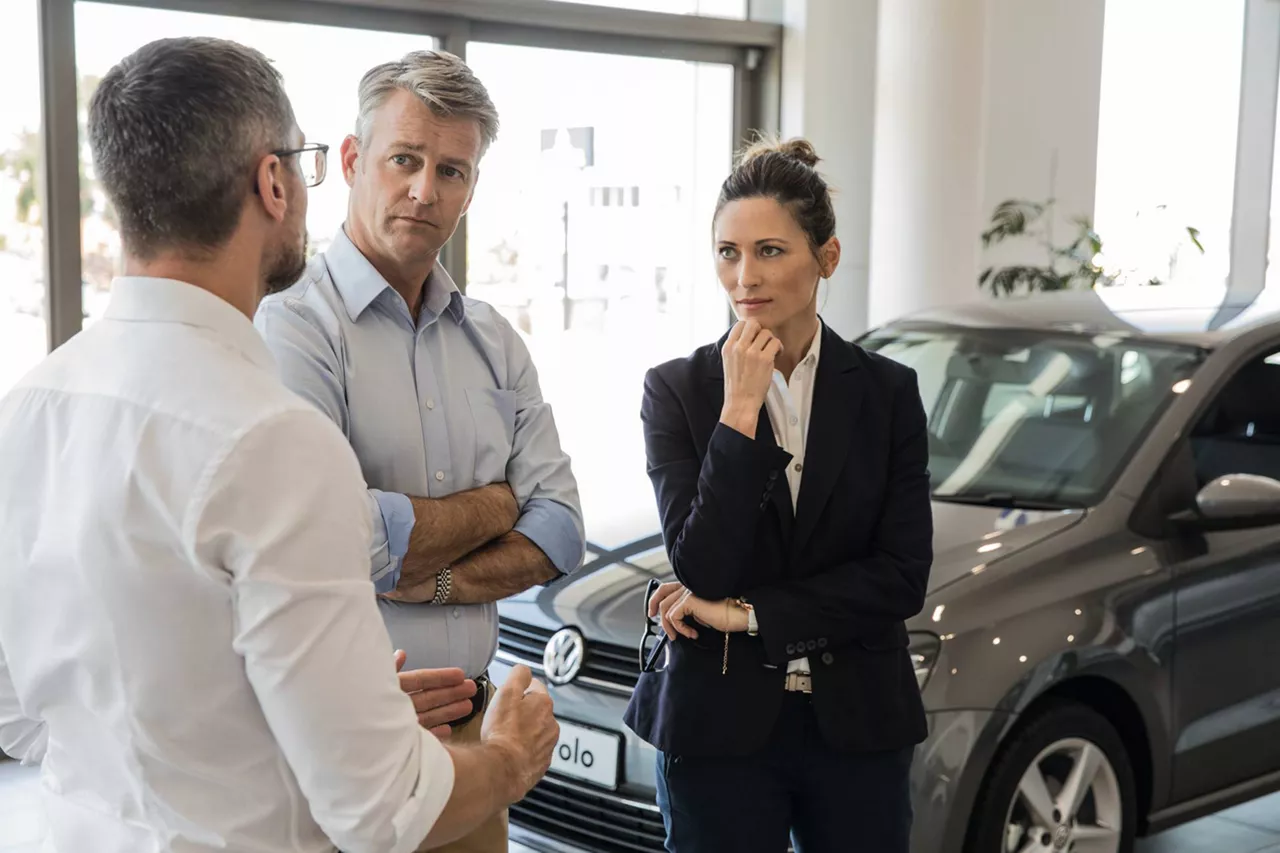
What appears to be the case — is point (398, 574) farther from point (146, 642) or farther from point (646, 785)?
point (646, 785)

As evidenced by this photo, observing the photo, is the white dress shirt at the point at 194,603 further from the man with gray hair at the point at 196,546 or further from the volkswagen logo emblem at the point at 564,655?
the volkswagen logo emblem at the point at 564,655

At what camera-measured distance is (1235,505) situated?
333cm

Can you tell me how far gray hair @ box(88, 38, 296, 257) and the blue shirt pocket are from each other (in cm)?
86

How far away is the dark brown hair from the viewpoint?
2336 millimetres

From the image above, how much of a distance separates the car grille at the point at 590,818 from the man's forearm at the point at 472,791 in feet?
5.15

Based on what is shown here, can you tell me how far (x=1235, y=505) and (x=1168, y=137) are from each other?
6743mm

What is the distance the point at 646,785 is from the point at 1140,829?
123cm

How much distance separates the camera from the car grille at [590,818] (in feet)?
9.80

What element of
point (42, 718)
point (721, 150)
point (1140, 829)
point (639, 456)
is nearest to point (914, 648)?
point (1140, 829)

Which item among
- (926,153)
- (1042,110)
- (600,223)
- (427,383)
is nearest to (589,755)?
(427,383)

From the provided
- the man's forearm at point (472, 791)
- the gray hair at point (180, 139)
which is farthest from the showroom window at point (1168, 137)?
the gray hair at point (180, 139)

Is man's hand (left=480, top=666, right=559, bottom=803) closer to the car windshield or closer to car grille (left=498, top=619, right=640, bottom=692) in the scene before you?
car grille (left=498, top=619, right=640, bottom=692)

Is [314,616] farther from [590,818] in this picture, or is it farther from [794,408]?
[590,818]

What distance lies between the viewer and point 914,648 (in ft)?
9.31
